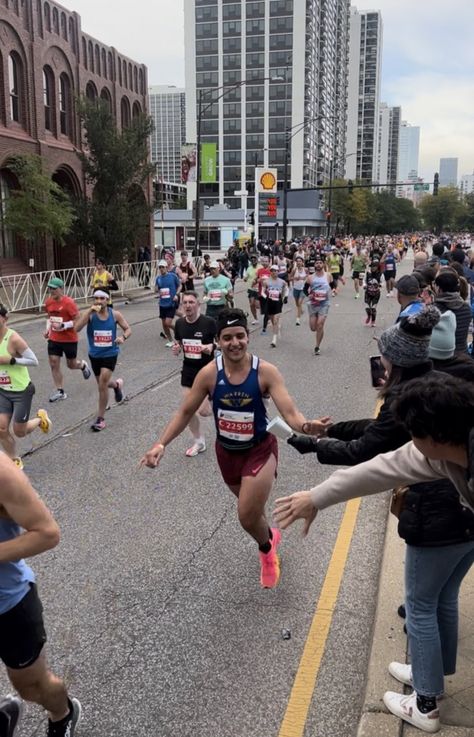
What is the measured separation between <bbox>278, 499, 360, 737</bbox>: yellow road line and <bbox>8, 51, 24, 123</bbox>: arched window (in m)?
25.5

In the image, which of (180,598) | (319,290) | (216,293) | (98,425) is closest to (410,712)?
(180,598)

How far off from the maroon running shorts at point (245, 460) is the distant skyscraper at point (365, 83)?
176 metres

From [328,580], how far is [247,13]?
12505 cm

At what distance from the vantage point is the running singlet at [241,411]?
180 inches

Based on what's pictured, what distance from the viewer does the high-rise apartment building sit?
112 meters

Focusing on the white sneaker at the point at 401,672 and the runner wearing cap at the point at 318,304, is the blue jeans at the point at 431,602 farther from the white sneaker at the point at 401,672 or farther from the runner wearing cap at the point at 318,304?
the runner wearing cap at the point at 318,304

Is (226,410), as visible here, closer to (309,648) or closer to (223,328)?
(223,328)

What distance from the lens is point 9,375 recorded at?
6.73m

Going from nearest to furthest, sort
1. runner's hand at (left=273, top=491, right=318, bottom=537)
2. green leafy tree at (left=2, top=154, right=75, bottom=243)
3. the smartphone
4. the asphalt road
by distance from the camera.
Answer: runner's hand at (left=273, top=491, right=318, bottom=537)
the asphalt road
the smartphone
green leafy tree at (left=2, top=154, right=75, bottom=243)

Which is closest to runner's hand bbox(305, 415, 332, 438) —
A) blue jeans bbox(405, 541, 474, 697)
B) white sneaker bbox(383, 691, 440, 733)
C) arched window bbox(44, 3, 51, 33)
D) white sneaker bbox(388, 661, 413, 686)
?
blue jeans bbox(405, 541, 474, 697)

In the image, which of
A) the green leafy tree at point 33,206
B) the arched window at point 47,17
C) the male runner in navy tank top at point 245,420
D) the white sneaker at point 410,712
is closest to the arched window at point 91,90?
the arched window at point 47,17

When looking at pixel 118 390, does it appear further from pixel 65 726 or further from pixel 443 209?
pixel 443 209

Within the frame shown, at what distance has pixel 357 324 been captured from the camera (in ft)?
60.4

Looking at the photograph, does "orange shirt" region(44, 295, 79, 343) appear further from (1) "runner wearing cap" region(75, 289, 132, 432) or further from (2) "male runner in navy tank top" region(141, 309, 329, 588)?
(2) "male runner in navy tank top" region(141, 309, 329, 588)
